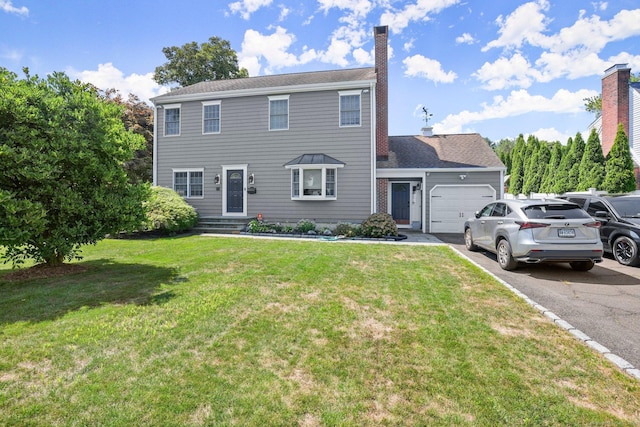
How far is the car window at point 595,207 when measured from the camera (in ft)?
26.5

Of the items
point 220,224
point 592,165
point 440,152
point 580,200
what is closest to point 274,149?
point 220,224

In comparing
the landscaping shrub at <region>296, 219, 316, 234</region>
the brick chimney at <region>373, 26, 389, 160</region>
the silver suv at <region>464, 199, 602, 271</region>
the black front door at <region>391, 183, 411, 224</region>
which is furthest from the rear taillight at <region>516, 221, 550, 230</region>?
the black front door at <region>391, 183, 411, 224</region>

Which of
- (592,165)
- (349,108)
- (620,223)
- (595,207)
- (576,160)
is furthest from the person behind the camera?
(576,160)

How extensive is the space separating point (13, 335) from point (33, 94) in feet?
13.3

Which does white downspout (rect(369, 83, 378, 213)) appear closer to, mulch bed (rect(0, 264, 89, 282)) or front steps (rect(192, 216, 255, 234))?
front steps (rect(192, 216, 255, 234))

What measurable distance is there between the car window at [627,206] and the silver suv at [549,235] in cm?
262

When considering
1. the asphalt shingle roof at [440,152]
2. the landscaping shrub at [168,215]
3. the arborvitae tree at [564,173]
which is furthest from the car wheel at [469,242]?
the arborvitae tree at [564,173]

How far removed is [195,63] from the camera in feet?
90.4

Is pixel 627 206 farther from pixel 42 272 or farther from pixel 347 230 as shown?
pixel 42 272

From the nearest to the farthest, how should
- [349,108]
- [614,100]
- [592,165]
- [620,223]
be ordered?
[620,223], [349,108], [592,165], [614,100]

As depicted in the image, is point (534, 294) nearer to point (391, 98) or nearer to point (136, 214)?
point (136, 214)

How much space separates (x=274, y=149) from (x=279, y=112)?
5.73ft

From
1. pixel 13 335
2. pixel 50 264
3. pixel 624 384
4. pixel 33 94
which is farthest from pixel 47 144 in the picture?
pixel 624 384

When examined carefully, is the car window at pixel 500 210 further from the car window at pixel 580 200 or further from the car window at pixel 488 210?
the car window at pixel 580 200
